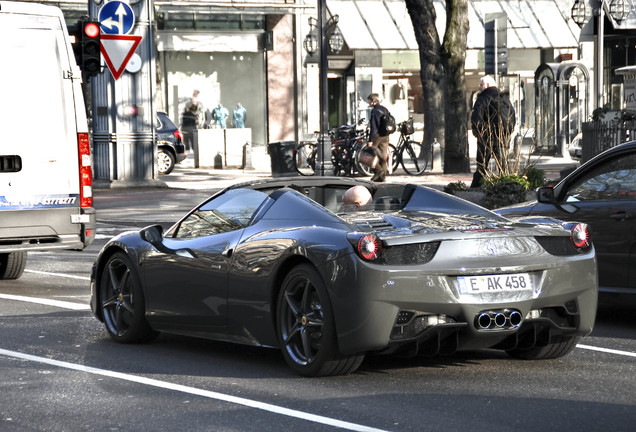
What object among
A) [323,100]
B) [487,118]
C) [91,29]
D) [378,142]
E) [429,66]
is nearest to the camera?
[91,29]

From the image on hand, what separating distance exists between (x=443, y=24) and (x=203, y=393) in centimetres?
3986

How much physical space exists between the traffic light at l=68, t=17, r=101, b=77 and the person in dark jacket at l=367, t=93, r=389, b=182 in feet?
31.2

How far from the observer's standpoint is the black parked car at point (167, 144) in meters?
34.0

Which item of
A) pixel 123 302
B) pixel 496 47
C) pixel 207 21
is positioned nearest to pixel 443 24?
pixel 207 21

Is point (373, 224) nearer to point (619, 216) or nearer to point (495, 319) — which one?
point (495, 319)

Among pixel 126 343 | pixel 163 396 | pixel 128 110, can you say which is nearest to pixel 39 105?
pixel 126 343

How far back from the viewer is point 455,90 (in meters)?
28.7

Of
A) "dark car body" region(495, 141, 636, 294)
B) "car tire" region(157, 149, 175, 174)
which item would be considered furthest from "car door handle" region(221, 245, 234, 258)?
"car tire" region(157, 149, 175, 174)

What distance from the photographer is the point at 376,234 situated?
7.73 metres

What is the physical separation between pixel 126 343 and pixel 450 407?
3.23m

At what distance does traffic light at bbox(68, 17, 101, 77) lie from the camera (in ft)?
61.8

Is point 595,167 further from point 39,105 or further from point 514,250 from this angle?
point 39,105

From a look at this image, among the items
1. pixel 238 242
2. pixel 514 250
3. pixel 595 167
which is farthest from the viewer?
pixel 595 167

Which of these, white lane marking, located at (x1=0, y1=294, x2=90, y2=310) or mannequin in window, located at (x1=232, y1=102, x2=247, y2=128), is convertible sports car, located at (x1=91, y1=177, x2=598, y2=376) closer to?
white lane marking, located at (x1=0, y1=294, x2=90, y2=310)
